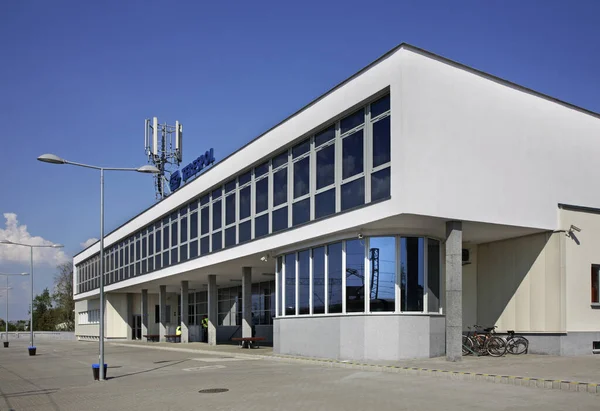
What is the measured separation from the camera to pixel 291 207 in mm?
25266

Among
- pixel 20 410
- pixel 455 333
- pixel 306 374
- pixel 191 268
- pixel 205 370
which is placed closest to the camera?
pixel 20 410

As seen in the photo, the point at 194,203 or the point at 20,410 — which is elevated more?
the point at 194,203

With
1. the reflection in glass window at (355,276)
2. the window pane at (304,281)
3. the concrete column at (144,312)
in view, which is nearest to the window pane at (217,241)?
the window pane at (304,281)

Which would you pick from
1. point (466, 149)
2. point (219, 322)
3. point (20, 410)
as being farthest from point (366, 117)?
point (219, 322)

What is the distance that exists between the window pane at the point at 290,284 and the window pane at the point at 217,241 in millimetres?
6874

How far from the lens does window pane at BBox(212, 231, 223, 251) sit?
106ft

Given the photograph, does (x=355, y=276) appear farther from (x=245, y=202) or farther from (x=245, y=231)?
(x=245, y=202)

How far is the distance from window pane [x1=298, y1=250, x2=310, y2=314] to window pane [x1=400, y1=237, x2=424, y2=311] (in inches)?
180

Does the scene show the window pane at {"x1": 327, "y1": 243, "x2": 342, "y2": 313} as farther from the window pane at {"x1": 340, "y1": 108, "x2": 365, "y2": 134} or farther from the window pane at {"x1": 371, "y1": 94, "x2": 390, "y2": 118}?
the window pane at {"x1": 371, "y1": 94, "x2": 390, "y2": 118}

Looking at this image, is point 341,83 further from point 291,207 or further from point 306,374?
point 306,374

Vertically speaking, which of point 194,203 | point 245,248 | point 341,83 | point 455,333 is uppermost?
point 341,83

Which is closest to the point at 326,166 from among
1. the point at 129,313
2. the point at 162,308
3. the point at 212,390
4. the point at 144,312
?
the point at 212,390

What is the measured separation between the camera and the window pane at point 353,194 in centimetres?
2089

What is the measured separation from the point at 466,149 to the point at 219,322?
30.8 meters
